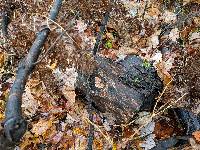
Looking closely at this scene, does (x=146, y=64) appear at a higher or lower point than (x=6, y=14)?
lower

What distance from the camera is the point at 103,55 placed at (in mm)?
4000

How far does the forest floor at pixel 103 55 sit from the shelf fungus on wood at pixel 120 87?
0.09m

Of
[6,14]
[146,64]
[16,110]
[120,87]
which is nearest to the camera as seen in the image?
[16,110]

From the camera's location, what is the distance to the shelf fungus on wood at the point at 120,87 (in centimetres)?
349

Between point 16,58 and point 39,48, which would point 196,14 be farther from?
point 39,48

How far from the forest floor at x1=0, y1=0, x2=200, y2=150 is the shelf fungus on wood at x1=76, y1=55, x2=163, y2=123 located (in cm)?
9

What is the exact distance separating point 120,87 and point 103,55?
0.58 m

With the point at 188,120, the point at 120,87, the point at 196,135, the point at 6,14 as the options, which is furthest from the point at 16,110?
the point at 6,14

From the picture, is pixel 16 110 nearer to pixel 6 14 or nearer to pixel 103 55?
pixel 103 55

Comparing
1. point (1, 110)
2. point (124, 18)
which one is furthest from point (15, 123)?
point (124, 18)

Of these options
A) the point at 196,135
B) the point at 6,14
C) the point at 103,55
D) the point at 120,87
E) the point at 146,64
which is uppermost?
the point at 6,14

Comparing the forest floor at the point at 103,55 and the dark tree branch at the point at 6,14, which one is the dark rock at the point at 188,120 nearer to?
the forest floor at the point at 103,55

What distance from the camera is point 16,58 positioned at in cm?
414

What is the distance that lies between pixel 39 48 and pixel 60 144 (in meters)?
1.53
